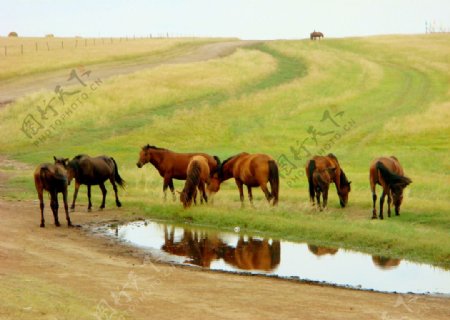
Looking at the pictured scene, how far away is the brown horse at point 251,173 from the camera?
2350 centimetres

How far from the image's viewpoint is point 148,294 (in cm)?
1378

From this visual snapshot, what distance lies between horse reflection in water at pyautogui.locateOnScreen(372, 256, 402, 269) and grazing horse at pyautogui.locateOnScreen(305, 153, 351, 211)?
18.3ft

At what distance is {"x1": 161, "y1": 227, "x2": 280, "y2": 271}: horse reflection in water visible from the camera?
1791 centimetres

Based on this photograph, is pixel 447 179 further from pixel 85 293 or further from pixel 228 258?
pixel 85 293

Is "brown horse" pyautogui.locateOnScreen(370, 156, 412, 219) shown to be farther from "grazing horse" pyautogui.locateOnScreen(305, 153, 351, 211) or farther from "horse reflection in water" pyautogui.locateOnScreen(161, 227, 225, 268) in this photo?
"horse reflection in water" pyautogui.locateOnScreen(161, 227, 225, 268)

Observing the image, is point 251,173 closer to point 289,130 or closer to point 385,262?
point 385,262

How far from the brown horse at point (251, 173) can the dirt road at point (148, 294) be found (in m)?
6.20

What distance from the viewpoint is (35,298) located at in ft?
40.3

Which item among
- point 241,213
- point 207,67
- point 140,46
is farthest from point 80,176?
point 140,46

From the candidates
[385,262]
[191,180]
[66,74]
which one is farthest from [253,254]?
[66,74]

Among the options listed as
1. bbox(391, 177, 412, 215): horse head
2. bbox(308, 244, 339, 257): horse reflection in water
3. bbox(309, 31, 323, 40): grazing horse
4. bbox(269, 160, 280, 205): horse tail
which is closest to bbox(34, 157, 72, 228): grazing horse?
bbox(269, 160, 280, 205): horse tail

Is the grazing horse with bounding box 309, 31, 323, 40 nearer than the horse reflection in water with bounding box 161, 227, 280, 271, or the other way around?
the horse reflection in water with bounding box 161, 227, 280, 271

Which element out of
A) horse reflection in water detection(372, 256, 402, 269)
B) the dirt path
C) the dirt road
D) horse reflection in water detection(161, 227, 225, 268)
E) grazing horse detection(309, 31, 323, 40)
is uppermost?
grazing horse detection(309, 31, 323, 40)

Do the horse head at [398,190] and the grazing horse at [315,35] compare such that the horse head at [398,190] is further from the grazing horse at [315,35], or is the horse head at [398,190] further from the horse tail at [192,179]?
the grazing horse at [315,35]
